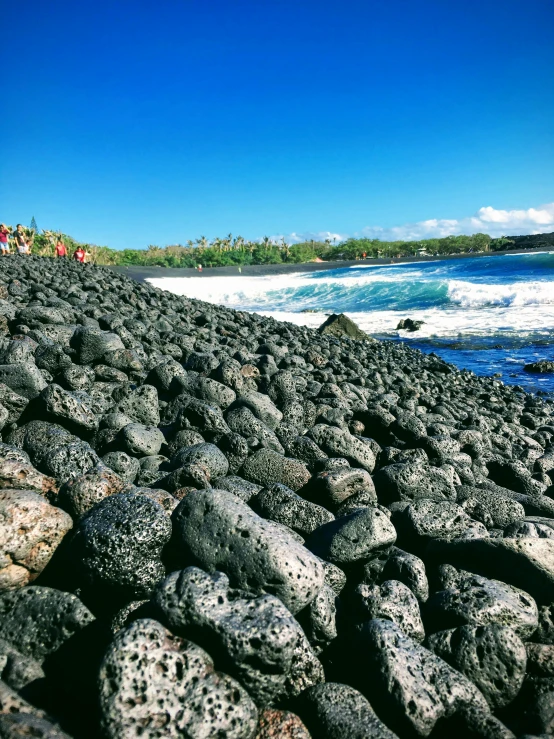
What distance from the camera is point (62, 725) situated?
204 centimetres

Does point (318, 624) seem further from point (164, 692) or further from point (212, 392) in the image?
point (212, 392)

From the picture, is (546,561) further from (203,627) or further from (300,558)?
(203,627)

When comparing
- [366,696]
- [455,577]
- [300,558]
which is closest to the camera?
[366,696]

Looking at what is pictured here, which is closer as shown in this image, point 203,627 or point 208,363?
point 203,627

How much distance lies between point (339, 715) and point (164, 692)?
78 cm

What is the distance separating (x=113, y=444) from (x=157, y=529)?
1.89 metres

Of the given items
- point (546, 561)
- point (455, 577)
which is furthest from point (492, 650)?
point (546, 561)

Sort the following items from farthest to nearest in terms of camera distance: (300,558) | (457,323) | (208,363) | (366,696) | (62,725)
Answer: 1. (457,323)
2. (208,363)
3. (300,558)
4. (366,696)
5. (62,725)

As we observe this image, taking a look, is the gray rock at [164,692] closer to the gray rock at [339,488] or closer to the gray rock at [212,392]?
the gray rock at [339,488]

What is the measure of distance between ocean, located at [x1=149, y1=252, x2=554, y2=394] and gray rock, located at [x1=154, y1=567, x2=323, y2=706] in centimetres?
1064

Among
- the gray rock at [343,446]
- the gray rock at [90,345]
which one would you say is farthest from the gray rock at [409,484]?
the gray rock at [90,345]

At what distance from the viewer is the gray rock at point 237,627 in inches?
87.7

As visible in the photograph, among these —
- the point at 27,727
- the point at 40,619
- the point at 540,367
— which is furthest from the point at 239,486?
the point at 540,367

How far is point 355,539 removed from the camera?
3283 mm
